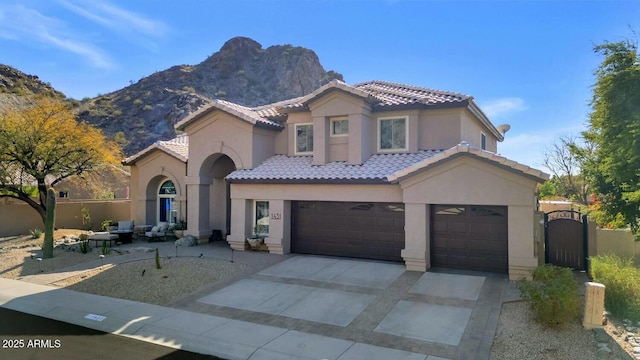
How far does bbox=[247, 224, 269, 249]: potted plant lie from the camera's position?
16.7 meters

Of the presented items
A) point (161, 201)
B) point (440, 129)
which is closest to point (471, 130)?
point (440, 129)

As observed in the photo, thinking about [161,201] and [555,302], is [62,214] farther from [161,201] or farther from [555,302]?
[555,302]

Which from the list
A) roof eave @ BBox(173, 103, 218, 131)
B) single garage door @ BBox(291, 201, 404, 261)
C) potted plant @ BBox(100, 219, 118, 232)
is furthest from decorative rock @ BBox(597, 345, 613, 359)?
potted plant @ BBox(100, 219, 118, 232)

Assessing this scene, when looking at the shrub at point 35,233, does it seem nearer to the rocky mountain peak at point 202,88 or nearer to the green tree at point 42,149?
the green tree at point 42,149

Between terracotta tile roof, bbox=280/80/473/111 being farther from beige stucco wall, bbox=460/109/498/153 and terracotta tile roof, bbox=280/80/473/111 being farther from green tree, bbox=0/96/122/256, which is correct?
green tree, bbox=0/96/122/256

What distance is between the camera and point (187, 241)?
18516 millimetres

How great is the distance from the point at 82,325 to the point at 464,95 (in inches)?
595

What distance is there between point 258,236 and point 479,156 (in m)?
9.57

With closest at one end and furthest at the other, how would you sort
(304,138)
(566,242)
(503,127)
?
(566,242) → (304,138) → (503,127)

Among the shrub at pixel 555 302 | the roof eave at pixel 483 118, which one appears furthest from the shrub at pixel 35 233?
the shrub at pixel 555 302

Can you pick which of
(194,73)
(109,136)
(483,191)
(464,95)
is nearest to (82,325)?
(483,191)

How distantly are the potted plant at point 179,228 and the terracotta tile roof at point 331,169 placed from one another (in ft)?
16.9

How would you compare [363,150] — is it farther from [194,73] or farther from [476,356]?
[194,73]

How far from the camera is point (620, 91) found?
11273mm
